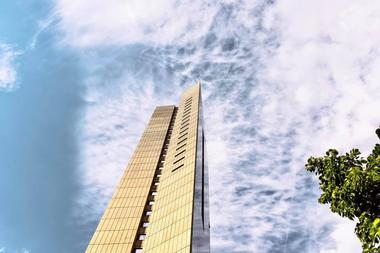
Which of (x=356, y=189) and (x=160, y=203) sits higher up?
(x=160, y=203)

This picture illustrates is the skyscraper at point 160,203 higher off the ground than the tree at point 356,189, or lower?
higher

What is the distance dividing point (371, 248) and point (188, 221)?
760 inches

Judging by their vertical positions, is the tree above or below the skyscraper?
below

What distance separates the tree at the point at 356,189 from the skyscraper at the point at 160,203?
15.6m

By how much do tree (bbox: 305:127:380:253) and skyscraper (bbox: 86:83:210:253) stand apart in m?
15.6

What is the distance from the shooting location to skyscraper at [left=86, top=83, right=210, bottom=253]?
2498cm

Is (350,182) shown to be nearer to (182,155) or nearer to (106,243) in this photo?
(106,243)

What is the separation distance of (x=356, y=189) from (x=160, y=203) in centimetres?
2523

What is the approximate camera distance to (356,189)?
7.21 metres

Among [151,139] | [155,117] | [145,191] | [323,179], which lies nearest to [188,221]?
[145,191]

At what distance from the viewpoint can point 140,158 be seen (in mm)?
42406

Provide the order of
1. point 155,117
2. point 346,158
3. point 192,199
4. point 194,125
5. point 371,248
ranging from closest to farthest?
point 371,248, point 346,158, point 192,199, point 194,125, point 155,117

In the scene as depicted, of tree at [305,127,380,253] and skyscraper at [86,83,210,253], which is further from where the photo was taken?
skyscraper at [86,83,210,253]

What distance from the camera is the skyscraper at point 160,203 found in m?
25.0
